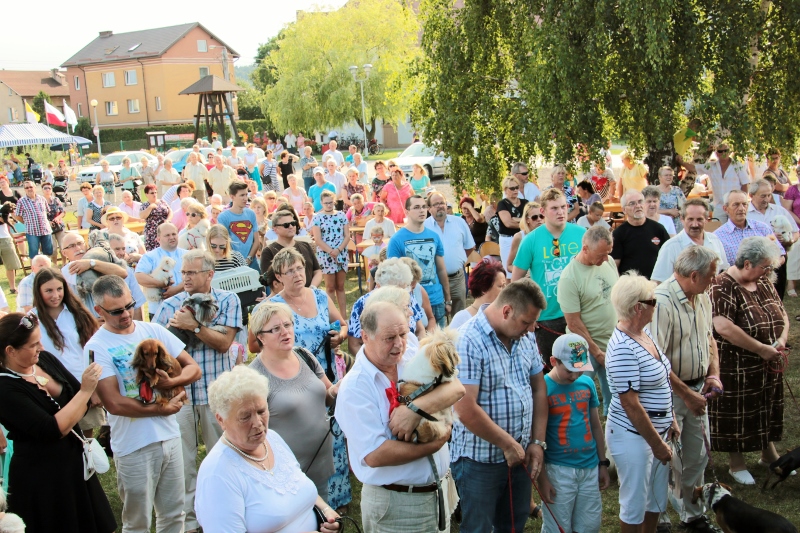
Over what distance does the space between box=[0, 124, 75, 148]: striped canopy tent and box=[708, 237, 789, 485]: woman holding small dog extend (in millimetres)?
36966

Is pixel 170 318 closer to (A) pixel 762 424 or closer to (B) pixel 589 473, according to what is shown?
(B) pixel 589 473

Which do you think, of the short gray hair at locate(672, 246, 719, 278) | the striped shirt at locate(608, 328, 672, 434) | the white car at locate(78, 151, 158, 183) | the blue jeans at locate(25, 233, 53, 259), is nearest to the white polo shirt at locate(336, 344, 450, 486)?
the striped shirt at locate(608, 328, 672, 434)

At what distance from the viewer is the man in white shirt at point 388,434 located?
307cm

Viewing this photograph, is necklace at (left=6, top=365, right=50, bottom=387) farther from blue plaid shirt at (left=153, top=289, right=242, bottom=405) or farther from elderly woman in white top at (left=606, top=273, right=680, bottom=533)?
elderly woman in white top at (left=606, top=273, right=680, bottom=533)

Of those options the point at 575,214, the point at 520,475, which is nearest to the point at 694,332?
the point at 520,475

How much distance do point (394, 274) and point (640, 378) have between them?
185cm

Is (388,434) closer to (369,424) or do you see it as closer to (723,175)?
(369,424)

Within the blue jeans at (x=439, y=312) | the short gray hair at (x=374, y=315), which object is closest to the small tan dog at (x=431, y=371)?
the short gray hair at (x=374, y=315)

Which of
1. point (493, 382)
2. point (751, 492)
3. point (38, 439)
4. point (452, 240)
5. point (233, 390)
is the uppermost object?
point (233, 390)

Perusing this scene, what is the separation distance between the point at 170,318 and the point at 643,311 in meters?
2.98

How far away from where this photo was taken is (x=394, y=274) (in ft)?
16.6

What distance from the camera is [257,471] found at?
2.97 meters

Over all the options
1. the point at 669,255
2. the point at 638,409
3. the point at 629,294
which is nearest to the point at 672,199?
the point at 669,255

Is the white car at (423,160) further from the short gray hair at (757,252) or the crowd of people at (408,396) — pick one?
the short gray hair at (757,252)
